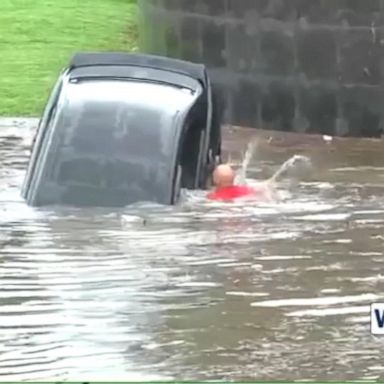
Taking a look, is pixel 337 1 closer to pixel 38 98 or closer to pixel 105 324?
pixel 38 98

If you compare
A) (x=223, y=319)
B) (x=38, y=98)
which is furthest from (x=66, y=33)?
(x=223, y=319)

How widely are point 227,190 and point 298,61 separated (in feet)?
15.5

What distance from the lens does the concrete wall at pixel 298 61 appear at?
14.4m

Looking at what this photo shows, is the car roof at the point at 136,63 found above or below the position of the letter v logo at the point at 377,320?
above

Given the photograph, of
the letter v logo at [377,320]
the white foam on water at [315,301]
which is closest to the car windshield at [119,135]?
the white foam on water at [315,301]

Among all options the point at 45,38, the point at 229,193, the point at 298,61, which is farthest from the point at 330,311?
the point at 45,38

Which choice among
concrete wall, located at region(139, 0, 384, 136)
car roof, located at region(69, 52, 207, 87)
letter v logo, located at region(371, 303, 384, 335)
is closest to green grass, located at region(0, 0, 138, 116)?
concrete wall, located at region(139, 0, 384, 136)

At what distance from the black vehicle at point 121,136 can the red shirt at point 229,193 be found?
150 mm

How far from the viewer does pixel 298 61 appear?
1463cm

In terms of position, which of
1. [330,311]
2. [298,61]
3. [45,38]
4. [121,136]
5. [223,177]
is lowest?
[330,311]

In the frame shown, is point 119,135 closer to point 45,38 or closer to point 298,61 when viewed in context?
point 298,61

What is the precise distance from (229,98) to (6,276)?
7609 mm

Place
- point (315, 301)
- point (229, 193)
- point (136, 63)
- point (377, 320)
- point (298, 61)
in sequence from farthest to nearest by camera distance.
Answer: point (298, 61) → point (136, 63) → point (229, 193) → point (315, 301) → point (377, 320)

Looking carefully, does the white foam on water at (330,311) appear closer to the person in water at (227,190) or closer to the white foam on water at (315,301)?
the white foam on water at (315,301)
